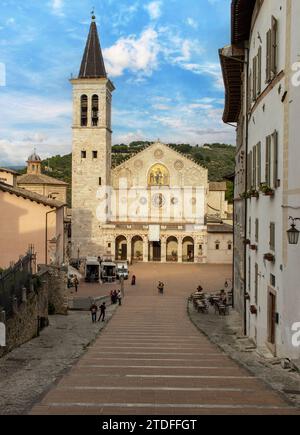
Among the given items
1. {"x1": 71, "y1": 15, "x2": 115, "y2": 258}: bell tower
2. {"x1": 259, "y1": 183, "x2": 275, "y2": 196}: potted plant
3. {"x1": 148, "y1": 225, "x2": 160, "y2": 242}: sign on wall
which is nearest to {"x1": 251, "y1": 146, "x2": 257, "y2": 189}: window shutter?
{"x1": 259, "y1": 183, "x2": 275, "y2": 196}: potted plant

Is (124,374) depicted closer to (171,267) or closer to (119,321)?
(119,321)

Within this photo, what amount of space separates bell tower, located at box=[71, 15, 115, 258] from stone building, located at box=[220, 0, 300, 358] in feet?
132

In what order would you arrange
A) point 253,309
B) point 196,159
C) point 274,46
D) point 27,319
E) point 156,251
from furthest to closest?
point 196,159 → point 156,251 → point 27,319 → point 253,309 → point 274,46

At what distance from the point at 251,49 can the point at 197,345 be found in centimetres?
968

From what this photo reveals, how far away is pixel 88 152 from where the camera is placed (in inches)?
2350

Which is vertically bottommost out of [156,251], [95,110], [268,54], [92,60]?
[156,251]

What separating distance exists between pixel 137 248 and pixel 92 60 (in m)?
21.4

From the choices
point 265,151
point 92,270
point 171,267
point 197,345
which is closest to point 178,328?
point 197,345

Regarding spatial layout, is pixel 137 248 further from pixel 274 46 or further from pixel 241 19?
pixel 274 46

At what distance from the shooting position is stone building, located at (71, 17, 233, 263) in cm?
5953

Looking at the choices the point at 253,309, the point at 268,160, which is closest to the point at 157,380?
the point at 268,160

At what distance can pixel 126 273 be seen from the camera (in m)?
48.3

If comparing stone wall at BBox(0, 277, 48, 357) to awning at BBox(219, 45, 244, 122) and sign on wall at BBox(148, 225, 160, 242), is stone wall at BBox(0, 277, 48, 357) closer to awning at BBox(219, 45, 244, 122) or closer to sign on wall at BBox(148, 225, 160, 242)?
awning at BBox(219, 45, 244, 122)

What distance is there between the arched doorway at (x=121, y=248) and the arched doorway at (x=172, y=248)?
194 inches
